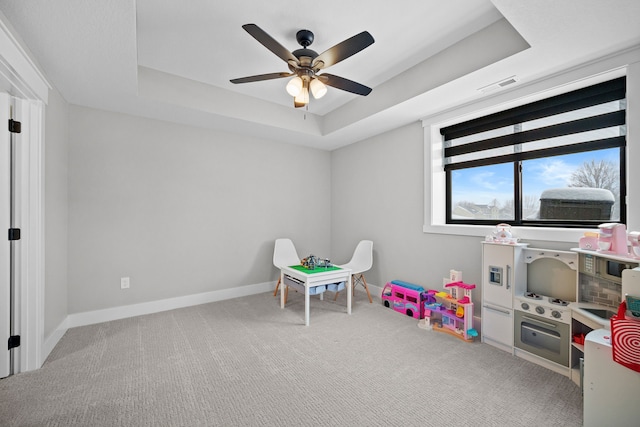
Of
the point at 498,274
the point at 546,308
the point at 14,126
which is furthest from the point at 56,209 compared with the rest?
the point at 546,308

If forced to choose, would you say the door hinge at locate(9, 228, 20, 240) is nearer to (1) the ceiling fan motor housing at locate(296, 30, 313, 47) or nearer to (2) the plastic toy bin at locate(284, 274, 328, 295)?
(2) the plastic toy bin at locate(284, 274, 328, 295)

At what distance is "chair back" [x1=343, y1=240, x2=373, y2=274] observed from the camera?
4016 millimetres

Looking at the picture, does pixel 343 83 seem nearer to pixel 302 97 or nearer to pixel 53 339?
pixel 302 97

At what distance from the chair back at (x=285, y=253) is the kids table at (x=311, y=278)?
0.60 meters

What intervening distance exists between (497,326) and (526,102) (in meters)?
2.13

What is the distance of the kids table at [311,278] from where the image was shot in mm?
3113

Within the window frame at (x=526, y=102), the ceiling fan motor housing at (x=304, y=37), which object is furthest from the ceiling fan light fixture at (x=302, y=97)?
the window frame at (x=526, y=102)

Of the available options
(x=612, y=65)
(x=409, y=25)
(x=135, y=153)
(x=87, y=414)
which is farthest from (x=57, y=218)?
(x=612, y=65)

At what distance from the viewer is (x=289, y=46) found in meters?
2.51

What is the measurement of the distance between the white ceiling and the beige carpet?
2.38 metres

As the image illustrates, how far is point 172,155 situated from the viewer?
3.57m

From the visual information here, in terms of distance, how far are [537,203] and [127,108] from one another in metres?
4.40

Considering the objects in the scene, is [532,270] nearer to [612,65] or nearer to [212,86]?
[612,65]

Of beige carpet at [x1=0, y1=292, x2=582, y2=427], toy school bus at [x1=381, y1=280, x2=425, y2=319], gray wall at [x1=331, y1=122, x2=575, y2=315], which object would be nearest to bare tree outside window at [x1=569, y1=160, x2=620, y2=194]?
gray wall at [x1=331, y1=122, x2=575, y2=315]
